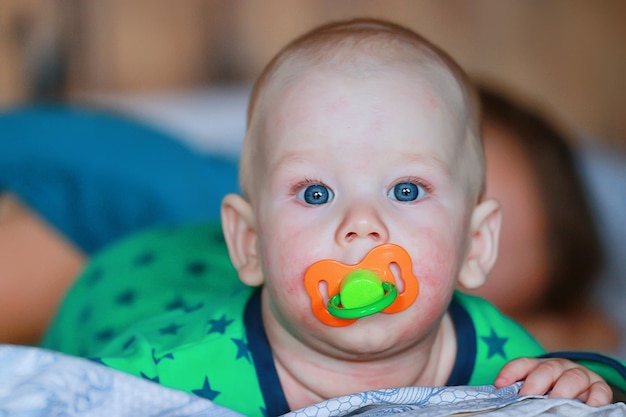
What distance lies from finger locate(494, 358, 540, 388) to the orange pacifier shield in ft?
0.40

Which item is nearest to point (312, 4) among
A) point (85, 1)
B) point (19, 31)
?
point (85, 1)

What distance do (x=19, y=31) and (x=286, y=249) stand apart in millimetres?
1626

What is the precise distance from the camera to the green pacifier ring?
0.79 metres

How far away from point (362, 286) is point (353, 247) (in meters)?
0.04

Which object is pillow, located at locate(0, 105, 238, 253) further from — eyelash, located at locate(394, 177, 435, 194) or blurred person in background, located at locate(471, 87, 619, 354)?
eyelash, located at locate(394, 177, 435, 194)

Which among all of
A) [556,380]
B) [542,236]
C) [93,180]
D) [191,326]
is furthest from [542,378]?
[93,180]

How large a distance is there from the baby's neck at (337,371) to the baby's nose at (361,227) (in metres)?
0.16

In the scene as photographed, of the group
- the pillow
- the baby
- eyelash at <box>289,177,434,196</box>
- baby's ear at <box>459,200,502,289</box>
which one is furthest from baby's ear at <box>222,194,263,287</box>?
the pillow

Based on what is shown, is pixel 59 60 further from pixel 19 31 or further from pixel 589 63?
pixel 589 63

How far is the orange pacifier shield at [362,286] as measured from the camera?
795 millimetres

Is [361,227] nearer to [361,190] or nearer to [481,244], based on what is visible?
[361,190]

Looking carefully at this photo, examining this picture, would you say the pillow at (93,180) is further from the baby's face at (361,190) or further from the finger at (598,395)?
the finger at (598,395)

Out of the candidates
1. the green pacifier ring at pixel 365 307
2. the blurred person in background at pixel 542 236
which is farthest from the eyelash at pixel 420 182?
the blurred person in background at pixel 542 236

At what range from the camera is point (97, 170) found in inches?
66.2
